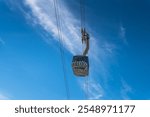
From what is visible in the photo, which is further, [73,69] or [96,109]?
[73,69]

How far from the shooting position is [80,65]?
16625 millimetres

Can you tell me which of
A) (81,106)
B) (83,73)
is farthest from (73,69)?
(81,106)

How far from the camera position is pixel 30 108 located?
15.6 metres

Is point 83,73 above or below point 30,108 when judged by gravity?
above

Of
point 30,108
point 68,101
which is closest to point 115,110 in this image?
point 68,101

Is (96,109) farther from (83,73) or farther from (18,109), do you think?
(18,109)

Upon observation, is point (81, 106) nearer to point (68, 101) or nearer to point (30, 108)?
point (68, 101)

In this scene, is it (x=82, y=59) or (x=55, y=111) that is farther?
(x=82, y=59)

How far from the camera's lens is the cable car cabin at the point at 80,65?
1659 cm

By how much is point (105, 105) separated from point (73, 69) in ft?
5.80

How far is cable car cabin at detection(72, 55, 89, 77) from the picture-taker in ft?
A: 54.4

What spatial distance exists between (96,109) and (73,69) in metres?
1.83

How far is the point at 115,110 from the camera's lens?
15.9 m

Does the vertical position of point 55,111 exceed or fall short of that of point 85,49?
it falls short
